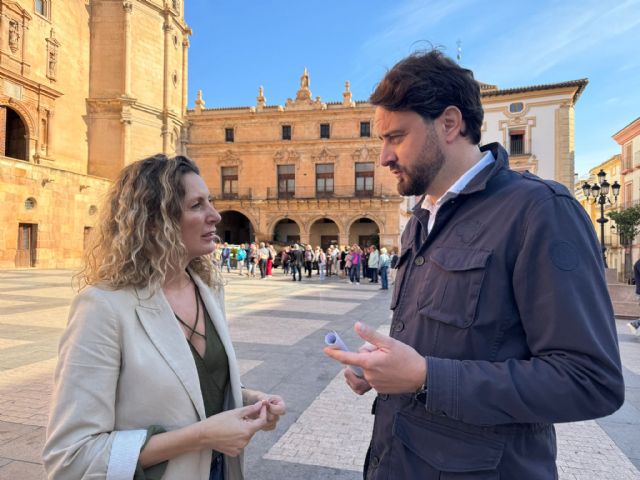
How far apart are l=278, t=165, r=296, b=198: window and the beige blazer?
3332 cm

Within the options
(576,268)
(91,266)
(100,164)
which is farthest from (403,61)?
(100,164)

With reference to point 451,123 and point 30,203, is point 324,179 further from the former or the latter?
point 451,123

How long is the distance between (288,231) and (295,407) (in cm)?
3297

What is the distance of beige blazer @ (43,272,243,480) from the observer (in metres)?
1.33

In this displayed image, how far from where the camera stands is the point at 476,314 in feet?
3.93

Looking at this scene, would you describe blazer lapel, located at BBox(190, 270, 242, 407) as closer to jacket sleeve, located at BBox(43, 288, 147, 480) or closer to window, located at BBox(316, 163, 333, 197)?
jacket sleeve, located at BBox(43, 288, 147, 480)

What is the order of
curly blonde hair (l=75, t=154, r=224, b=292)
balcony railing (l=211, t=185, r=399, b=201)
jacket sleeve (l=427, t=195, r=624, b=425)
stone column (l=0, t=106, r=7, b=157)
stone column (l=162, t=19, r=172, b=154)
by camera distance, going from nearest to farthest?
jacket sleeve (l=427, t=195, r=624, b=425) → curly blonde hair (l=75, t=154, r=224, b=292) → stone column (l=0, t=106, r=7, b=157) → stone column (l=162, t=19, r=172, b=154) → balcony railing (l=211, t=185, r=399, b=201)

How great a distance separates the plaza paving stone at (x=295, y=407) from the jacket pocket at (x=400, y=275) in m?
1.81

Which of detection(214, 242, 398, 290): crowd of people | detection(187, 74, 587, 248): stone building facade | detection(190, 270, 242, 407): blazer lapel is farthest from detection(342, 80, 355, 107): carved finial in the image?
detection(190, 270, 242, 407): blazer lapel

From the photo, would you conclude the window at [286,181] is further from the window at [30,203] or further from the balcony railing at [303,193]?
the window at [30,203]

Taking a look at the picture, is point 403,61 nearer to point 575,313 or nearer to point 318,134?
point 575,313

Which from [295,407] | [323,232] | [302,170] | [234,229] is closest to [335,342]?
[295,407]

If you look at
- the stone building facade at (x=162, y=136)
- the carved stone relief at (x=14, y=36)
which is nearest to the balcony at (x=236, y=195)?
the stone building facade at (x=162, y=136)

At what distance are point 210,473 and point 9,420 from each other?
289 centimetres
